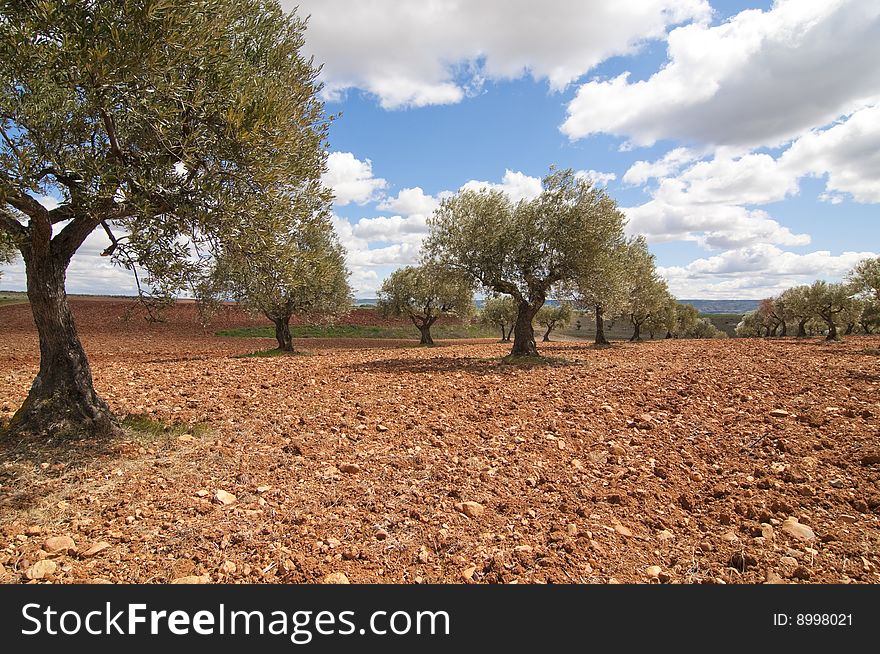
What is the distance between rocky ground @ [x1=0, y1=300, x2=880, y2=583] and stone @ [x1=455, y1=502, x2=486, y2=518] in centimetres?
3

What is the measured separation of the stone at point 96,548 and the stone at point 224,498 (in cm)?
143

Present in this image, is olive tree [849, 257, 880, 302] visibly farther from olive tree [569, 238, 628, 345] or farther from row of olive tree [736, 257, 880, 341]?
olive tree [569, 238, 628, 345]

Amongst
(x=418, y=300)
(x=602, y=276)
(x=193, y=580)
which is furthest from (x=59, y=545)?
(x=418, y=300)

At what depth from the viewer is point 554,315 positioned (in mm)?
66188

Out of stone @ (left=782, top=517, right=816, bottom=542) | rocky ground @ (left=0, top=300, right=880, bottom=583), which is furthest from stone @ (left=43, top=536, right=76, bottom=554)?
stone @ (left=782, top=517, right=816, bottom=542)

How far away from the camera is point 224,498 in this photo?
21.0 feet

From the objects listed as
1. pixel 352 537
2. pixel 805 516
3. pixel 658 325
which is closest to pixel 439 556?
pixel 352 537

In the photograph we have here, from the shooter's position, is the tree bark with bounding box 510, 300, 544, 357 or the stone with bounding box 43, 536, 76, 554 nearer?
the stone with bounding box 43, 536, 76, 554

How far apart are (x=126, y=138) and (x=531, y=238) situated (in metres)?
17.1

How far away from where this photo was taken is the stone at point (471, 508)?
20.0 ft

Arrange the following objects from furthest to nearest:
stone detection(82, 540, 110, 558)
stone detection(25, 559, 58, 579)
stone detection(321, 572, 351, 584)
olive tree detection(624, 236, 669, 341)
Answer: olive tree detection(624, 236, 669, 341), stone detection(82, 540, 110, 558), stone detection(321, 572, 351, 584), stone detection(25, 559, 58, 579)

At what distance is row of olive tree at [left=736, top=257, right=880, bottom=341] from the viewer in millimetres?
32219

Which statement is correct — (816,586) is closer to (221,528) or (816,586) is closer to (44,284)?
(221,528)

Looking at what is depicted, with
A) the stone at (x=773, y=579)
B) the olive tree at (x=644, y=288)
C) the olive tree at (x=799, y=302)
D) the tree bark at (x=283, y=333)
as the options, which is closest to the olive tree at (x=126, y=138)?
the stone at (x=773, y=579)
